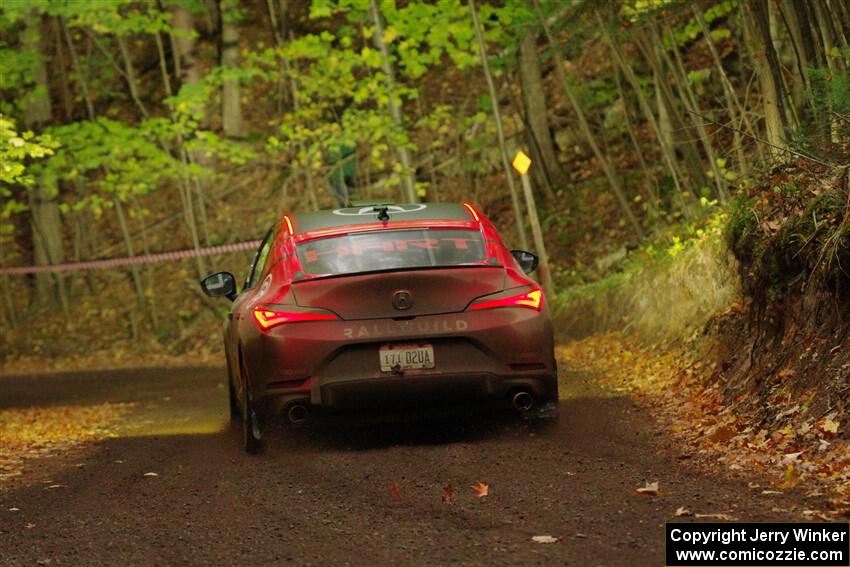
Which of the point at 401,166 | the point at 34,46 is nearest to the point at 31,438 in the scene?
the point at 401,166

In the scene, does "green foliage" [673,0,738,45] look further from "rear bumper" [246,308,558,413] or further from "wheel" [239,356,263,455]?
"wheel" [239,356,263,455]

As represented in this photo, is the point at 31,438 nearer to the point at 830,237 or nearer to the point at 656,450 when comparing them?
the point at 656,450

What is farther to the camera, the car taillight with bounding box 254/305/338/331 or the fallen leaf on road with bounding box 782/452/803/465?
the car taillight with bounding box 254/305/338/331

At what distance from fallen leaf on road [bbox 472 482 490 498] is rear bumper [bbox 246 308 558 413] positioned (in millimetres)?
1322

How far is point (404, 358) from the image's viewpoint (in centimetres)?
840

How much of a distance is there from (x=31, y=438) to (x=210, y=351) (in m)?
13.6

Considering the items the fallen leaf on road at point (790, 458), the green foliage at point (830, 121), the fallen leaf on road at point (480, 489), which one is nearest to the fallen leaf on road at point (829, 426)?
the fallen leaf on road at point (790, 458)

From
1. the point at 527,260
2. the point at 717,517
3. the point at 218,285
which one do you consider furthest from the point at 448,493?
the point at 218,285

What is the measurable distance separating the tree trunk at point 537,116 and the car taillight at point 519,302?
53.3 feet

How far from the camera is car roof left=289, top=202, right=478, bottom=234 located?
30.9 ft

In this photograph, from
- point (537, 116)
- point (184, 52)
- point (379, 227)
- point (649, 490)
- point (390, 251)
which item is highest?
point (184, 52)

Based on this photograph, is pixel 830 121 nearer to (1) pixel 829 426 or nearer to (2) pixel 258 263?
(1) pixel 829 426

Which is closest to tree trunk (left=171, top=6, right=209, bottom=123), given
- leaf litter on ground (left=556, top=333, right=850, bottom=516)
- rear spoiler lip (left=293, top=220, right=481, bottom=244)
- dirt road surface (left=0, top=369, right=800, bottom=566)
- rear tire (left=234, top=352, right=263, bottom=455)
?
leaf litter on ground (left=556, top=333, right=850, bottom=516)

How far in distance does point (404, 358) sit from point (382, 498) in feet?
5.05
